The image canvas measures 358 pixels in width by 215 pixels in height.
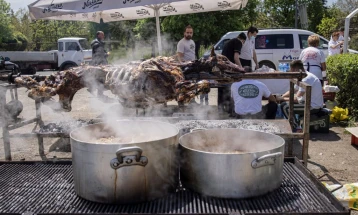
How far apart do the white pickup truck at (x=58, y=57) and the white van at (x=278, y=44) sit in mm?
9238

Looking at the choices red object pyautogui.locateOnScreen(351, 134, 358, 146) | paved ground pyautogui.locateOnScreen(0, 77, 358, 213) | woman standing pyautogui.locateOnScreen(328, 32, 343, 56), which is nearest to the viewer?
paved ground pyautogui.locateOnScreen(0, 77, 358, 213)

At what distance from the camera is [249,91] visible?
5.53m

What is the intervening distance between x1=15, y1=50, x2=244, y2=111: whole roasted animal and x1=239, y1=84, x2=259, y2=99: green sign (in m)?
2.18

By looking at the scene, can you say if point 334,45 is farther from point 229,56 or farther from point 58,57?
point 58,57

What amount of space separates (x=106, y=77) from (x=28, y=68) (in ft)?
67.3

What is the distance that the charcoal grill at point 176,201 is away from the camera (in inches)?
81.7

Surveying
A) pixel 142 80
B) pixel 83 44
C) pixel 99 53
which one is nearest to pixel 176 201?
pixel 142 80

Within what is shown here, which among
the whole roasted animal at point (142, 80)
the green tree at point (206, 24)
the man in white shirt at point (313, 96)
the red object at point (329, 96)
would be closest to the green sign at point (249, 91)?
the man in white shirt at point (313, 96)

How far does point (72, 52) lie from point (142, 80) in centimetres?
1798

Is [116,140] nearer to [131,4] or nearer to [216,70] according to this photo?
[216,70]

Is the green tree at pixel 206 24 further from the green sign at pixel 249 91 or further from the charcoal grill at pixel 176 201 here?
the charcoal grill at pixel 176 201

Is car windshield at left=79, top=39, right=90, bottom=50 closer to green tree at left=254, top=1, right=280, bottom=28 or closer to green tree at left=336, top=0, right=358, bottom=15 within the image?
green tree at left=254, top=1, right=280, bottom=28

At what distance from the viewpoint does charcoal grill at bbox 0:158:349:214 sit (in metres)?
2.07

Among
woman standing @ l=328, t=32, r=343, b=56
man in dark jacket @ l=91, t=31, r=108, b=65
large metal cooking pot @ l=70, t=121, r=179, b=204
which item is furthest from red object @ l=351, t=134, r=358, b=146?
woman standing @ l=328, t=32, r=343, b=56
